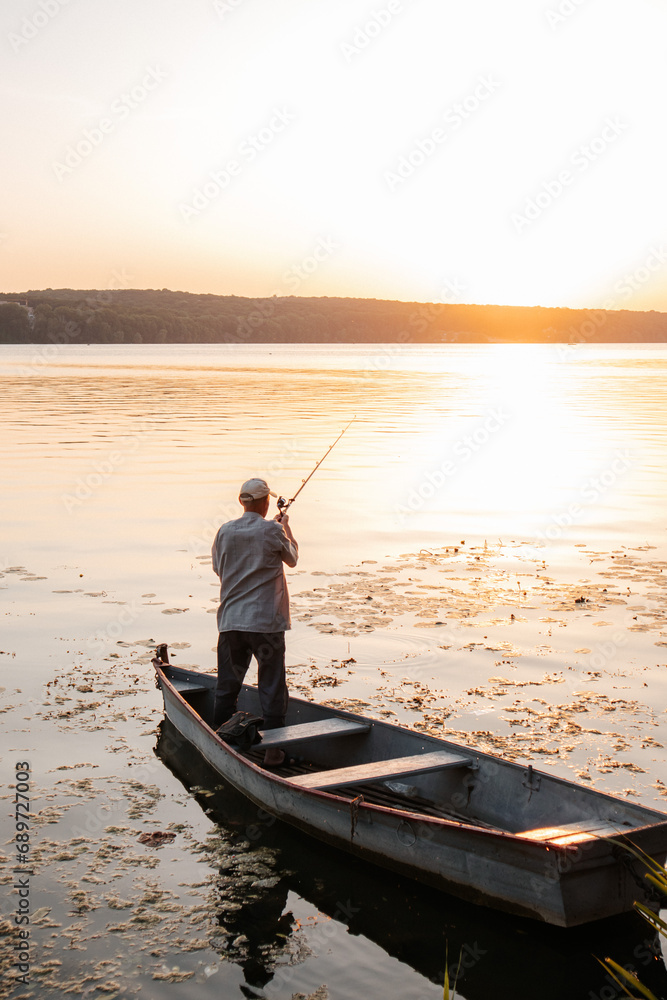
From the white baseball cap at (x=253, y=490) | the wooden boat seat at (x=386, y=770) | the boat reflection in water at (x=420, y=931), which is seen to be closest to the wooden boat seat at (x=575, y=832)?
the boat reflection in water at (x=420, y=931)

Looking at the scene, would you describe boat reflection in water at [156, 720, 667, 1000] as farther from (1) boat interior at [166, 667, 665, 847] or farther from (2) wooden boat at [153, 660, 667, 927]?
(1) boat interior at [166, 667, 665, 847]

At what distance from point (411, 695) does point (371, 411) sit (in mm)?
38291

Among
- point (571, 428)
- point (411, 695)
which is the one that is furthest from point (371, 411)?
point (411, 695)

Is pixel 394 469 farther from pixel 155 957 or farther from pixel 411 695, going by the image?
pixel 155 957

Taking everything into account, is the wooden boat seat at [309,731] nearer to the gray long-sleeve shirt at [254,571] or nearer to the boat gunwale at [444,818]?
the boat gunwale at [444,818]

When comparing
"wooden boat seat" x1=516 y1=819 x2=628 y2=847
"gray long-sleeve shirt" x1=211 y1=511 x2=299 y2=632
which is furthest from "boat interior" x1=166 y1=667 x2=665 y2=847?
"gray long-sleeve shirt" x1=211 y1=511 x2=299 y2=632

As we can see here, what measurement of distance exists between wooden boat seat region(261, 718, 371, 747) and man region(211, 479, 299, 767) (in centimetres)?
22

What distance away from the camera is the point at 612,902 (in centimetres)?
588

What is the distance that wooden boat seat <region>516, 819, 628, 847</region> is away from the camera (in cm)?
577

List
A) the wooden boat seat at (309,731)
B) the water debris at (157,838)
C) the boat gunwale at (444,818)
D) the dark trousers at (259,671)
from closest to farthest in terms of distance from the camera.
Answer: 1. the boat gunwale at (444,818)
2. the water debris at (157,838)
3. the wooden boat seat at (309,731)
4. the dark trousers at (259,671)

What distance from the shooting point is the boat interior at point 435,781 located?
6219 millimetres

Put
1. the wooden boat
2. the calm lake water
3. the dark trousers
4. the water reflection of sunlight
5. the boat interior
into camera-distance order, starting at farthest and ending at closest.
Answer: the water reflection of sunlight, the dark trousers, the boat interior, the calm lake water, the wooden boat

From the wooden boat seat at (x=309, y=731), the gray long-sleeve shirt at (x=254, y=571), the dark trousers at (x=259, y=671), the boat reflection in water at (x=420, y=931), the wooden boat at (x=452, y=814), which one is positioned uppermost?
the gray long-sleeve shirt at (x=254, y=571)

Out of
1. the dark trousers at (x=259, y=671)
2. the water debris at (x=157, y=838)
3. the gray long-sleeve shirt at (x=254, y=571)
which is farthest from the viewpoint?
the dark trousers at (x=259, y=671)
